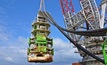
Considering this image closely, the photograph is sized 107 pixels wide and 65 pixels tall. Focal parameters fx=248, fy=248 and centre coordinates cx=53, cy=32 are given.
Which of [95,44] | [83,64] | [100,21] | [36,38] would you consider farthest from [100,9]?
[36,38]

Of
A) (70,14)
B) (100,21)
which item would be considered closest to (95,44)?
(100,21)

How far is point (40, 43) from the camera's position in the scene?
75188 mm

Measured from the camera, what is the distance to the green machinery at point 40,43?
72938 mm

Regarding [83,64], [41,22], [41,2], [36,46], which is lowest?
[83,64]

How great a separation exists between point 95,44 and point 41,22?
77.3 ft

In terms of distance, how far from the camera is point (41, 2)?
261 ft

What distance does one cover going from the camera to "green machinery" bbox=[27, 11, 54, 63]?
239 ft

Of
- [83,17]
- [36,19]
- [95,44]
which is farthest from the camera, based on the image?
[83,17]

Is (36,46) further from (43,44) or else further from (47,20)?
(47,20)

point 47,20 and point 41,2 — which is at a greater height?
point 41,2

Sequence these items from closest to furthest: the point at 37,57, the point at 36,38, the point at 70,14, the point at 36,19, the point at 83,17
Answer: the point at 37,57 < the point at 36,38 < the point at 36,19 < the point at 83,17 < the point at 70,14

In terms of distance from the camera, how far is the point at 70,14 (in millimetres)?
109750

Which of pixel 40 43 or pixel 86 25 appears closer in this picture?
pixel 40 43

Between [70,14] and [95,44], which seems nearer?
[95,44]
